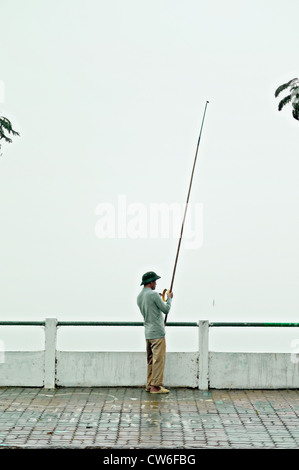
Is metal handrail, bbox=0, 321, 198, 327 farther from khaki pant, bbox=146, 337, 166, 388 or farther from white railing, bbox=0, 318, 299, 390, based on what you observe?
khaki pant, bbox=146, 337, 166, 388

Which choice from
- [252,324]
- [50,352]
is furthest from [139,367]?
[252,324]

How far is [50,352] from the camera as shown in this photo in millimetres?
11836

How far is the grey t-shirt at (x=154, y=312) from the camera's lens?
11.3m

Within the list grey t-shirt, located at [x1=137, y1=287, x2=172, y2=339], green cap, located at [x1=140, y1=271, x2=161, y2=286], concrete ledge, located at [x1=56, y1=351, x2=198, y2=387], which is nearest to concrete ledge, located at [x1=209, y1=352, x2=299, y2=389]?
concrete ledge, located at [x1=56, y1=351, x2=198, y2=387]

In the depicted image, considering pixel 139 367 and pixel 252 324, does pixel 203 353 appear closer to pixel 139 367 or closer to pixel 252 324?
pixel 252 324

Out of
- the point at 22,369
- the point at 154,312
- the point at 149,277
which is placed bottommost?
the point at 22,369

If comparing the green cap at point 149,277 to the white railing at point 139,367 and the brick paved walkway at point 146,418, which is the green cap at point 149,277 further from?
the brick paved walkway at point 146,418

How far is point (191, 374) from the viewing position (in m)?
11.8

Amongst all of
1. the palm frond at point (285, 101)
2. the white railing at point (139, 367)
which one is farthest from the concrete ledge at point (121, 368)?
the palm frond at point (285, 101)

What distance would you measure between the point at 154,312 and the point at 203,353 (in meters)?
1.07

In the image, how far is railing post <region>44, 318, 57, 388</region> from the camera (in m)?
11.8

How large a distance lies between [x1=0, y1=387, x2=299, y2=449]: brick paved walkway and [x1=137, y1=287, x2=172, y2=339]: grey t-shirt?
0.88 metres
